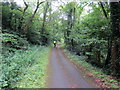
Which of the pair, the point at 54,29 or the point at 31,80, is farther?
the point at 54,29

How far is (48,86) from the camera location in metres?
4.34

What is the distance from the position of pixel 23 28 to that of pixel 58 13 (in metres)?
11.9

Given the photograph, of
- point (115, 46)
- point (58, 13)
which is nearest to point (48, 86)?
point (115, 46)

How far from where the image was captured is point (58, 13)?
75.4 feet

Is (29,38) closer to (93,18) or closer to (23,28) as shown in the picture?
(23,28)

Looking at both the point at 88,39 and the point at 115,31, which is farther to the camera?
the point at 88,39

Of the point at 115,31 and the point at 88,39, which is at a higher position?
the point at 115,31

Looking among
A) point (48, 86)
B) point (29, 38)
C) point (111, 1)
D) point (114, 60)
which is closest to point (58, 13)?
point (29, 38)

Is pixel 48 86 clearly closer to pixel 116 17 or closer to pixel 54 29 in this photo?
pixel 116 17

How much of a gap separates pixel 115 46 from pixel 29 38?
14253mm

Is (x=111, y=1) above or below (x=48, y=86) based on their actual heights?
above

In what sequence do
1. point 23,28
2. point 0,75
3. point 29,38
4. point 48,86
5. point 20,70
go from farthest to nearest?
1. point 29,38
2. point 23,28
3. point 20,70
4. point 48,86
5. point 0,75

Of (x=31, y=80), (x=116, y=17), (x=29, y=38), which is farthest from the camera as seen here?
(x=29, y=38)

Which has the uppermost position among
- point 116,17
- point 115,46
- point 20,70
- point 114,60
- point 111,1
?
point 111,1
